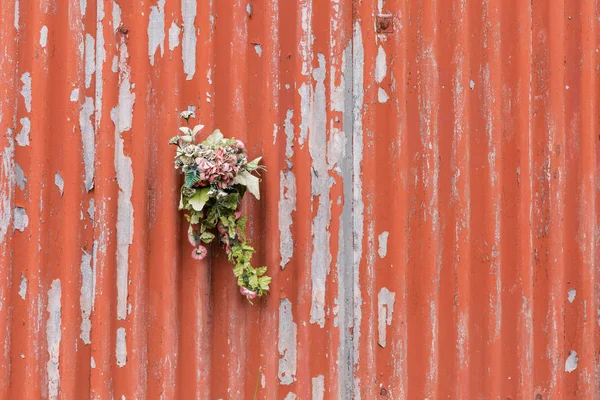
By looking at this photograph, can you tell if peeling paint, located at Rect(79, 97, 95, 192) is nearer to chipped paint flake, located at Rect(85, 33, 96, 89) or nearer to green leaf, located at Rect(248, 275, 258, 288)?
chipped paint flake, located at Rect(85, 33, 96, 89)

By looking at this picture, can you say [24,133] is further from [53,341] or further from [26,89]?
[53,341]

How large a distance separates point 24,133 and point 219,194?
608mm

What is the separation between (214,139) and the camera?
4.55 ft

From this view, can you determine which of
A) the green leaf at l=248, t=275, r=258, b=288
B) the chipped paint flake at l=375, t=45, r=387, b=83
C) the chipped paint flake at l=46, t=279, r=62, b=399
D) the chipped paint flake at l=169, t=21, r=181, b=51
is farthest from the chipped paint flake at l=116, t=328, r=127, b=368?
the chipped paint flake at l=375, t=45, r=387, b=83

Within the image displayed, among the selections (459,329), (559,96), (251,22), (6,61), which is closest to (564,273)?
(459,329)

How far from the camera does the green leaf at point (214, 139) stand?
4.54 feet

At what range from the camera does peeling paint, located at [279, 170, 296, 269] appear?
1.46 meters

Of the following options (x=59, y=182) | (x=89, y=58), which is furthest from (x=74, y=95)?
(x=59, y=182)

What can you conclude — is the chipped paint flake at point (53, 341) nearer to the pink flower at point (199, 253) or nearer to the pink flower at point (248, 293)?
the pink flower at point (199, 253)

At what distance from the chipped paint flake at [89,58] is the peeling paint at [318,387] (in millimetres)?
1104

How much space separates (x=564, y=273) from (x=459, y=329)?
1.24 ft

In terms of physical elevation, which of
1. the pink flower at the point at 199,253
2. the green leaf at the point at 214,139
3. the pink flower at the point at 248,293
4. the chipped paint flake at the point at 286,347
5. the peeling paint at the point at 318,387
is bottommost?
the peeling paint at the point at 318,387

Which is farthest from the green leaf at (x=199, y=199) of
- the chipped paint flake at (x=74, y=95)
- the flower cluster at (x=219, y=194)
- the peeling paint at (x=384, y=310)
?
the peeling paint at (x=384, y=310)

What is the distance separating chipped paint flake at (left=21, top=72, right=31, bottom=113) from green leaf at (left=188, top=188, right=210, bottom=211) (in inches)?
21.8
